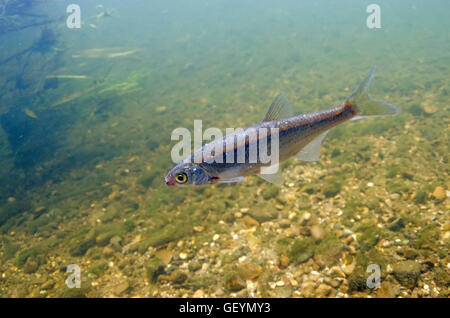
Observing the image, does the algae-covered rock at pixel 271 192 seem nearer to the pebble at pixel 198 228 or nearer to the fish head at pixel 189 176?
the pebble at pixel 198 228

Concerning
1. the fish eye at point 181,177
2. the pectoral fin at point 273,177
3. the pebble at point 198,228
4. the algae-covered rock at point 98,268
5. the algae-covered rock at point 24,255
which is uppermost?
the fish eye at point 181,177

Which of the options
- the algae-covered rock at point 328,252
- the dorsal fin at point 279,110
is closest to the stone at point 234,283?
the algae-covered rock at point 328,252

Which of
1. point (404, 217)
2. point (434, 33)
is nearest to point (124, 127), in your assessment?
point (404, 217)

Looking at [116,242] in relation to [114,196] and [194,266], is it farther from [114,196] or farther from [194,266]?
[114,196]

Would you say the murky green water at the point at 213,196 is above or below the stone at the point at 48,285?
above

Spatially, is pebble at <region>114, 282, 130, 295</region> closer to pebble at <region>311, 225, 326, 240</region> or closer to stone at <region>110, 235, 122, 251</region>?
stone at <region>110, 235, 122, 251</region>

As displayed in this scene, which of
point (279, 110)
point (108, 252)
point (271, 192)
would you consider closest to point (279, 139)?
point (279, 110)

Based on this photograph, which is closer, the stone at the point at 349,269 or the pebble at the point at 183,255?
the stone at the point at 349,269
